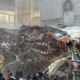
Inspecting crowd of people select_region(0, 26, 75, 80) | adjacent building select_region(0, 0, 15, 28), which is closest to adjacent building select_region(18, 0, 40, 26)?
adjacent building select_region(0, 0, 15, 28)

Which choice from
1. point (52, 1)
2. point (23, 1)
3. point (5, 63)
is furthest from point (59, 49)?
point (23, 1)

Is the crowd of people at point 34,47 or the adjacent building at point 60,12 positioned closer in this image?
the crowd of people at point 34,47

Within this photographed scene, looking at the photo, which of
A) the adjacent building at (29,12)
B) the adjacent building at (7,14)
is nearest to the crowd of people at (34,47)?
the adjacent building at (29,12)

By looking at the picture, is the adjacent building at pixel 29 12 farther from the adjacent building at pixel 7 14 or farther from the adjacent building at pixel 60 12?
the adjacent building at pixel 60 12

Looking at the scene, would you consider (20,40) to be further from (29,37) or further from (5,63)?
(5,63)

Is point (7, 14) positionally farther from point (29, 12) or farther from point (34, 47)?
point (34, 47)

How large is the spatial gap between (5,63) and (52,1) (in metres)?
13.5

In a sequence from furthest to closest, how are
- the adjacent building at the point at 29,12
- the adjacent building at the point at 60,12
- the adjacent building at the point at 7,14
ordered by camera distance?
the adjacent building at the point at 7,14 → the adjacent building at the point at 29,12 → the adjacent building at the point at 60,12

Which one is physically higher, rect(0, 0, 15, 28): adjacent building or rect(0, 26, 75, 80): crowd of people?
rect(0, 0, 15, 28): adjacent building

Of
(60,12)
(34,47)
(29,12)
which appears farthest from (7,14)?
(34,47)

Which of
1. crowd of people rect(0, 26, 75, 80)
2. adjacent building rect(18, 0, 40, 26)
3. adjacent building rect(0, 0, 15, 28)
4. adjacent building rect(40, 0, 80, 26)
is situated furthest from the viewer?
adjacent building rect(0, 0, 15, 28)

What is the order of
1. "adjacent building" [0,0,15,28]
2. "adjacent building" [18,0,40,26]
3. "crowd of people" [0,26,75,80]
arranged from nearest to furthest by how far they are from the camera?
"crowd of people" [0,26,75,80] → "adjacent building" [18,0,40,26] → "adjacent building" [0,0,15,28]

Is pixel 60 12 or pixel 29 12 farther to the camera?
pixel 29 12

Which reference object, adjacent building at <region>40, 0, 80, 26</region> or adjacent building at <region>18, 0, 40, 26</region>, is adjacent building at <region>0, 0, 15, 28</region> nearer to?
adjacent building at <region>18, 0, 40, 26</region>
